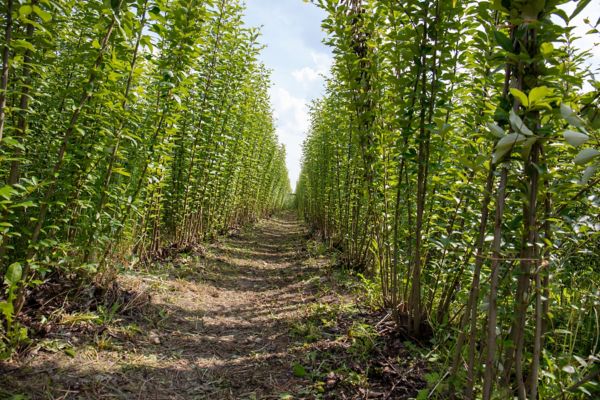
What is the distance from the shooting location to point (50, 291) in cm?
276

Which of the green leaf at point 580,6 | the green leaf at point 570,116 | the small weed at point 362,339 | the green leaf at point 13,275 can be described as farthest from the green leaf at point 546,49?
the green leaf at point 13,275

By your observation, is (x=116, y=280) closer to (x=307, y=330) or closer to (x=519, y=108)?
(x=307, y=330)

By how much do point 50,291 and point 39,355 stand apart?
2.09 ft

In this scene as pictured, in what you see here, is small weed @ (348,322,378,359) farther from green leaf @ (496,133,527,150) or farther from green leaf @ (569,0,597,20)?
green leaf @ (569,0,597,20)

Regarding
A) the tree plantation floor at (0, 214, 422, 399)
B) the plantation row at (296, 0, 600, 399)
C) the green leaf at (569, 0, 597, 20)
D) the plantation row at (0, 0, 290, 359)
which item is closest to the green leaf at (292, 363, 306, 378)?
the tree plantation floor at (0, 214, 422, 399)

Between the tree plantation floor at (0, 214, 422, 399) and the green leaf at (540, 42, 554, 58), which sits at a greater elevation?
the green leaf at (540, 42, 554, 58)

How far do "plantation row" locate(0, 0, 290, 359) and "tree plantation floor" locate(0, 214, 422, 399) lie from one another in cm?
34

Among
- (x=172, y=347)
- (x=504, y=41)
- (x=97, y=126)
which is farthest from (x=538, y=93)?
(x=172, y=347)

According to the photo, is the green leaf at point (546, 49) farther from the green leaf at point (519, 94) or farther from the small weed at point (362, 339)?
the small weed at point (362, 339)

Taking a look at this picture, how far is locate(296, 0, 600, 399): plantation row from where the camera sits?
117cm

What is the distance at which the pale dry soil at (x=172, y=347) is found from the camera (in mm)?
2180

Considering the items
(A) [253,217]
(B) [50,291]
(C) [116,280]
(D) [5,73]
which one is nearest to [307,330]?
(C) [116,280]

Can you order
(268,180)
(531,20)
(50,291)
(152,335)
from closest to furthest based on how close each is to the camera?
(531,20) < (50,291) < (152,335) < (268,180)

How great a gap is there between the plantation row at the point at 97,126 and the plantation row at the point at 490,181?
181 cm
